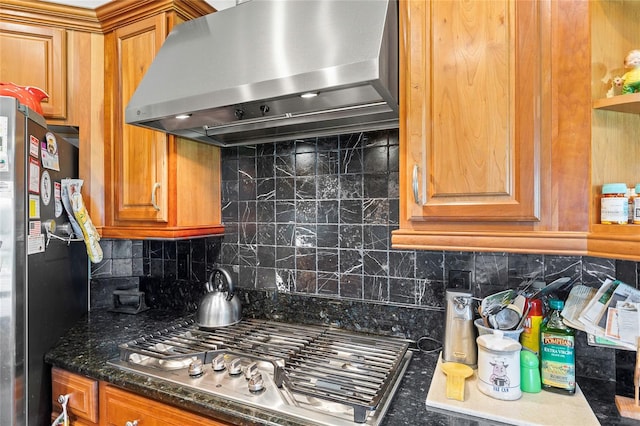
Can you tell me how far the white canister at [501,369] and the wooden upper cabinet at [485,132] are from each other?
0.28 meters

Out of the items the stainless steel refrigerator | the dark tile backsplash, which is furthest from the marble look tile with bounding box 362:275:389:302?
the stainless steel refrigerator

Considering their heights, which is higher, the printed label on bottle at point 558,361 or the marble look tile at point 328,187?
the marble look tile at point 328,187

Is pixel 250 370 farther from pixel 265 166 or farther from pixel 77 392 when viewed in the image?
pixel 265 166

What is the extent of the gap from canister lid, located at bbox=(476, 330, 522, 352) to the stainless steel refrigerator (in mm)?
1513

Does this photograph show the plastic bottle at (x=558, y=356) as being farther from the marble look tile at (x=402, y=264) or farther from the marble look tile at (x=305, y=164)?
the marble look tile at (x=305, y=164)

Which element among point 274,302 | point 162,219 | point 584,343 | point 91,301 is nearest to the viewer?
point 584,343

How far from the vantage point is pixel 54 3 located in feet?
5.22

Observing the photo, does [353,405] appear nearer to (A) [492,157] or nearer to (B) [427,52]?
(A) [492,157]

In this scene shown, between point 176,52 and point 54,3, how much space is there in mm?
773

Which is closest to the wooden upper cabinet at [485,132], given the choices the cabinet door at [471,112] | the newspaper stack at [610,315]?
the cabinet door at [471,112]

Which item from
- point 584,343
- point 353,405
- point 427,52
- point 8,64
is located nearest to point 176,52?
point 8,64

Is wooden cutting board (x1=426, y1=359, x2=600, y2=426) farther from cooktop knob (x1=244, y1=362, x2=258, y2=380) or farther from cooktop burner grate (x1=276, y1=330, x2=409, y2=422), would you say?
cooktop knob (x1=244, y1=362, x2=258, y2=380)

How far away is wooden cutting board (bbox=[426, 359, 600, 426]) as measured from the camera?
33.5 inches

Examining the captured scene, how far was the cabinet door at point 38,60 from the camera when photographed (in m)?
1.55
